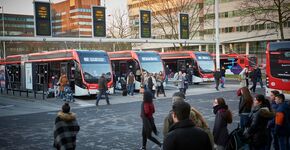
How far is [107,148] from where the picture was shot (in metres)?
9.05

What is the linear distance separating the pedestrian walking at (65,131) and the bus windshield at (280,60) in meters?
12.6

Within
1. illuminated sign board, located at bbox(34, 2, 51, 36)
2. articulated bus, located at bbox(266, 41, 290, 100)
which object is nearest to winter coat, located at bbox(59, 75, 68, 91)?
illuminated sign board, located at bbox(34, 2, 51, 36)

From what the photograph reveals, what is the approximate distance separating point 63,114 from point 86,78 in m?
15.3

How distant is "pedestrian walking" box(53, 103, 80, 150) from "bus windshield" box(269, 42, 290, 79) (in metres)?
12.6

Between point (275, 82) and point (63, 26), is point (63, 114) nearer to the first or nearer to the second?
point (275, 82)

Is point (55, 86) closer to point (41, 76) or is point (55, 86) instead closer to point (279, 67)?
point (41, 76)

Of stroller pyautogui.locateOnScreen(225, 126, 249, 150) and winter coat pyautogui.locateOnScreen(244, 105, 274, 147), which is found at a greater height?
winter coat pyautogui.locateOnScreen(244, 105, 274, 147)

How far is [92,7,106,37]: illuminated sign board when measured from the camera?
25859 mm

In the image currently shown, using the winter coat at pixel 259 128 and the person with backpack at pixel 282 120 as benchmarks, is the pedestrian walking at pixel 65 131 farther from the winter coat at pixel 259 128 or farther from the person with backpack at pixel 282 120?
the person with backpack at pixel 282 120

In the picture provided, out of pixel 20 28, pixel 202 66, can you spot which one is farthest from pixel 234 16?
pixel 20 28

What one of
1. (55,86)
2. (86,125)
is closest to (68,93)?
(55,86)

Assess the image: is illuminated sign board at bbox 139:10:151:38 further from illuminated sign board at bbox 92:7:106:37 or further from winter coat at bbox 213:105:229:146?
winter coat at bbox 213:105:229:146

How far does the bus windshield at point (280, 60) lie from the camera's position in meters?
16.2

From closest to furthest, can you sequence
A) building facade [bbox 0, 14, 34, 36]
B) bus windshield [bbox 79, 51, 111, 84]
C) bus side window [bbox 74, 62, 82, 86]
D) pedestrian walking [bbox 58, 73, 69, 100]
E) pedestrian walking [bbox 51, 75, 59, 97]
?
pedestrian walking [bbox 58, 73, 69, 100] < bus side window [bbox 74, 62, 82, 86] < bus windshield [bbox 79, 51, 111, 84] < pedestrian walking [bbox 51, 75, 59, 97] < building facade [bbox 0, 14, 34, 36]
